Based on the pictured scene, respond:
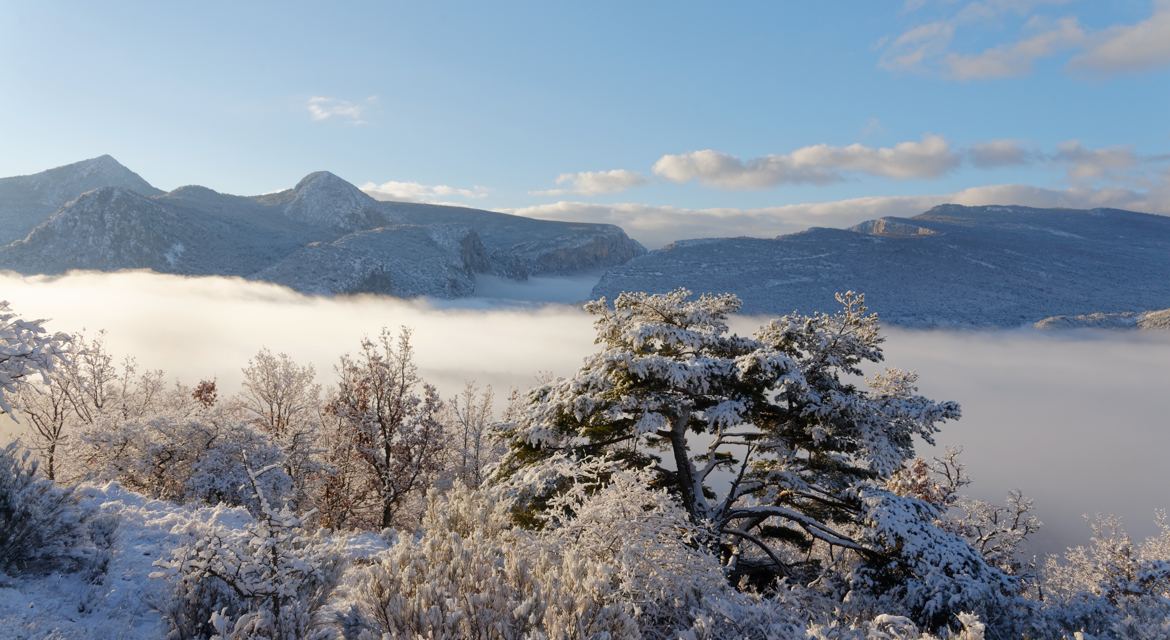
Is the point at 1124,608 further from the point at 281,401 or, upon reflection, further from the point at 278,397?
the point at 278,397

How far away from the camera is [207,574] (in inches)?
176

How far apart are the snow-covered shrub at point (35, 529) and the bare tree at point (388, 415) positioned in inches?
578

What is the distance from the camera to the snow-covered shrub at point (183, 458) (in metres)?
16.0

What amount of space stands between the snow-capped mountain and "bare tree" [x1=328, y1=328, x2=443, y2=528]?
118m

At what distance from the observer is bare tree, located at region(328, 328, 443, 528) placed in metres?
21.1

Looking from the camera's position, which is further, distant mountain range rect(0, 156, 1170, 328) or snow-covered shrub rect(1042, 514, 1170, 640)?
distant mountain range rect(0, 156, 1170, 328)

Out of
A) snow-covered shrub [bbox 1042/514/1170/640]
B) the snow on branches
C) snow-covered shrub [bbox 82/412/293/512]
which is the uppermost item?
the snow on branches

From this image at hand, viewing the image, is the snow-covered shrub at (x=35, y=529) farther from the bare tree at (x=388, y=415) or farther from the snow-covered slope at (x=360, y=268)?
the snow-covered slope at (x=360, y=268)

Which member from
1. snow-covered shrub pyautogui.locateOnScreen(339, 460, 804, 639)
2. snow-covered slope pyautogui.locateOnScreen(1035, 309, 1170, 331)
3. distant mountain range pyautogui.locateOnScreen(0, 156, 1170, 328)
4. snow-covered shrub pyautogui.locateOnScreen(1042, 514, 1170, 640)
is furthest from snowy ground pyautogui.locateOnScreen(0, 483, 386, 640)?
snow-covered slope pyautogui.locateOnScreen(1035, 309, 1170, 331)

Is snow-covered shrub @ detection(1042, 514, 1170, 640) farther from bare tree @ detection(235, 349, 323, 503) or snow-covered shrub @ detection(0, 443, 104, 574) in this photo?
bare tree @ detection(235, 349, 323, 503)

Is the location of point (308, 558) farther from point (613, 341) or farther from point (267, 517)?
point (613, 341)

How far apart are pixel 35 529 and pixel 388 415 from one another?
52.8 ft

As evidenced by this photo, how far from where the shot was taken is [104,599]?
516cm

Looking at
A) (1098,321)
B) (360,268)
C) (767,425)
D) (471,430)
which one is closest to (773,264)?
(1098,321)
